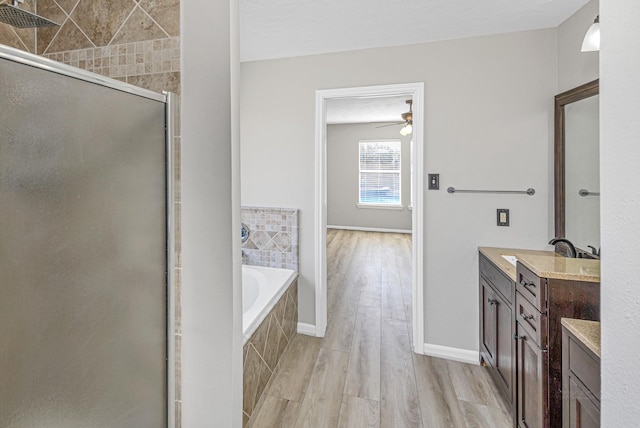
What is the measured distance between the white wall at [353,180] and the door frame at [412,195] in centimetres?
472

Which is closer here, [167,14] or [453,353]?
[167,14]

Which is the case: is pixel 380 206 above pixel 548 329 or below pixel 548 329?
above

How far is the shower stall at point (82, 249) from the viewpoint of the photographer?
0.64 m

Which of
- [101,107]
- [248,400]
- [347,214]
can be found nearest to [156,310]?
[101,107]

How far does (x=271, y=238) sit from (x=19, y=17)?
2.05 meters

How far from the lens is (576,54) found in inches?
75.4

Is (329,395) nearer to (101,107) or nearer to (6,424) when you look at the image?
(6,424)

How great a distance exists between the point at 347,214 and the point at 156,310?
22.0 ft

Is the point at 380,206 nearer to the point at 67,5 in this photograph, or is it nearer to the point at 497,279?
the point at 497,279

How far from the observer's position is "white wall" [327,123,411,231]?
23.0ft

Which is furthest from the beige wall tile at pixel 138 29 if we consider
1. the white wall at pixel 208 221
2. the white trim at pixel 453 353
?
the white trim at pixel 453 353

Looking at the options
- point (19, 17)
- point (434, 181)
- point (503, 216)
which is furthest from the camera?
point (434, 181)

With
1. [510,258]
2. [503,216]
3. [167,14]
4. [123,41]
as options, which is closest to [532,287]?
[510,258]

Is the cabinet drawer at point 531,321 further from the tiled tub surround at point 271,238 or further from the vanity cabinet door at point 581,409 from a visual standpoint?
the tiled tub surround at point 271,238
